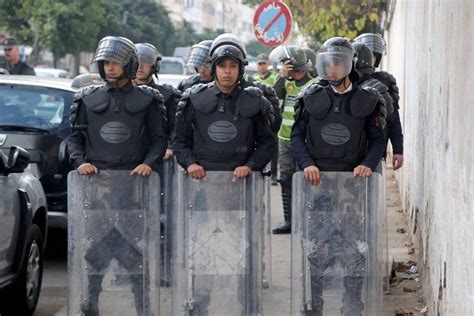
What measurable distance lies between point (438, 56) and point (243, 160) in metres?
1.64

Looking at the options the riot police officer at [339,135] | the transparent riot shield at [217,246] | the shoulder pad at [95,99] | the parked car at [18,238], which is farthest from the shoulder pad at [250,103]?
the parked car at [18,238]

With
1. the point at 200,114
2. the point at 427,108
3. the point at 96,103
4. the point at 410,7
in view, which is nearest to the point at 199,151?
the point at 200,114

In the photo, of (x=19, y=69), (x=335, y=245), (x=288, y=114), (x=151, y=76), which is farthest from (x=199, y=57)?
(x=19, y=69)

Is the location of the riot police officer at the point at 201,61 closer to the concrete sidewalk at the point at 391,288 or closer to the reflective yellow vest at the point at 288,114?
the concrete sidewalk at the point at 391,288

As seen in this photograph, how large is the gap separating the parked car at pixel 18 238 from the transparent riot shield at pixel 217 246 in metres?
1.15

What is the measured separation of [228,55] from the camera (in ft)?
22.9

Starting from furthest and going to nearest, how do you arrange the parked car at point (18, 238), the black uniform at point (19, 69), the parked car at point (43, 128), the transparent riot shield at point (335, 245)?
the black uniform at point (19, 69), the parked car at point (43, 128), the parked car at point (18, 238), the transparent riot shield at point (335, 245)

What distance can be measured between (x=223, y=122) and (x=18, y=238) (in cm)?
160

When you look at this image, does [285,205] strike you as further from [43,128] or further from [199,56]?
[43,128]

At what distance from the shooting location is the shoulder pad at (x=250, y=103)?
700cm

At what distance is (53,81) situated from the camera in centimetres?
1005

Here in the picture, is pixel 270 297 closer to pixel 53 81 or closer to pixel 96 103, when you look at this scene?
pixel 96 103

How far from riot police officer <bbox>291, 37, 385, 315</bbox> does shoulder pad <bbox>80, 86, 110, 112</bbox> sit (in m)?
1.20

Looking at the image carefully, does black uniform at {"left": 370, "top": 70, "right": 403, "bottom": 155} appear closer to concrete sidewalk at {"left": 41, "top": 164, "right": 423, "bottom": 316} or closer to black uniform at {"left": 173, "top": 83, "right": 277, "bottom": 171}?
concrete sidewalk at {"left": 41, "top": 164, "right": 423, "bottom": 316}
